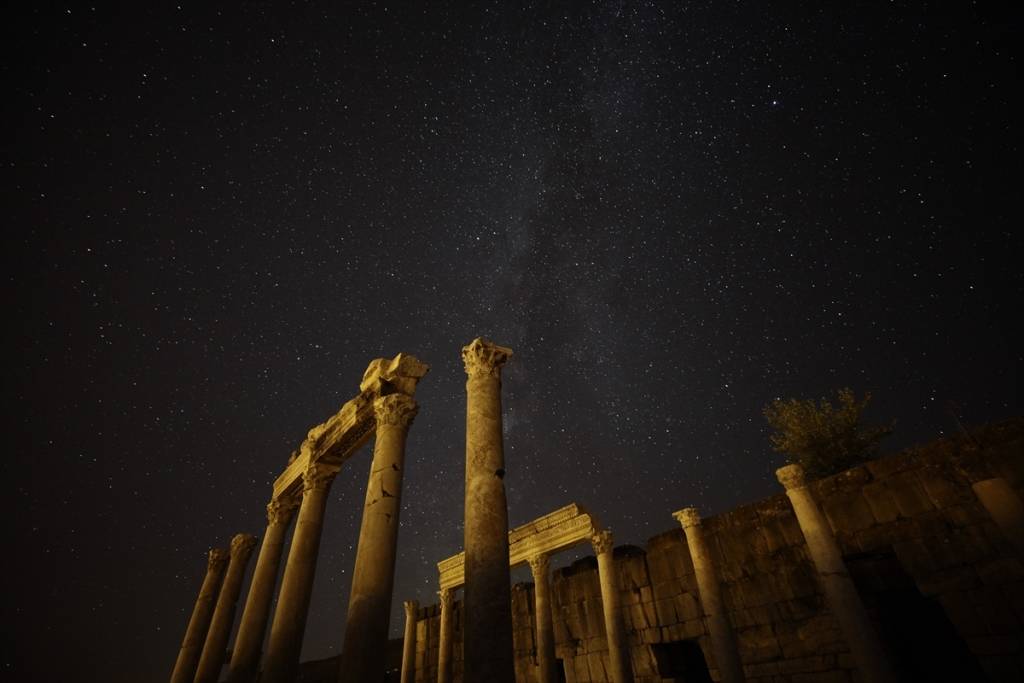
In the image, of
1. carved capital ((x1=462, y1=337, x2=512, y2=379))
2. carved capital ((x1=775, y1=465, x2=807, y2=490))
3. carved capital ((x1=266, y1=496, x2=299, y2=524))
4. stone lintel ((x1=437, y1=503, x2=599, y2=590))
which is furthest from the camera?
stone lintel ((x1=437, y1=503, x2=599, y2=590))

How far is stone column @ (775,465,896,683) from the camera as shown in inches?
341

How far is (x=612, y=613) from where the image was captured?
13.7 metres

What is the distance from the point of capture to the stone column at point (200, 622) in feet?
48.6

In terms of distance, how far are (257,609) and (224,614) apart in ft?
12.8

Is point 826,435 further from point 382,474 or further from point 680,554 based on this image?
point 382,474

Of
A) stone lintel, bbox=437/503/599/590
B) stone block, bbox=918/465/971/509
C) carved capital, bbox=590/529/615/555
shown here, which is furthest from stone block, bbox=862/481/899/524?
stone lintel, bbox=437/503/599/590

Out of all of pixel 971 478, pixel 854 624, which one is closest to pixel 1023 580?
pixel 971 478

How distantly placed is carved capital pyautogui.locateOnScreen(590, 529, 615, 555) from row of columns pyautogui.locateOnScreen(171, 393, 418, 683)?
832 cm

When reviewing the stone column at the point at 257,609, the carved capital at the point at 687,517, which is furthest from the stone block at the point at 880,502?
the stone column at the point at 257,609

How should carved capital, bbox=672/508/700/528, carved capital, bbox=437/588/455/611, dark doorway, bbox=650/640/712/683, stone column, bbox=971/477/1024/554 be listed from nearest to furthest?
stone column, bbox=971/477/1024/554, carved capital, bbox=672/508/700/528, dark doorway, bbox=650/640/712/683, carved capital, bbox=437/588/455/611

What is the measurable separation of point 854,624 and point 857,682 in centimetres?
233

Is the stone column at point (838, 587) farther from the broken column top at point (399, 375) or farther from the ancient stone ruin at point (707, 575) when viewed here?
the broken column top at point (399, 375)

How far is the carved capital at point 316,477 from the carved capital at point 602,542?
853 cm

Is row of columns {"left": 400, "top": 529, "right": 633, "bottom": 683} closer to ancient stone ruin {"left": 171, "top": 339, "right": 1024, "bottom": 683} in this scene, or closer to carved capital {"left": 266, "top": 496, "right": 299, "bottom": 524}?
ancient stone ruin {"left": 171, "top": 339, "right": 1024, "bottom": 683}
